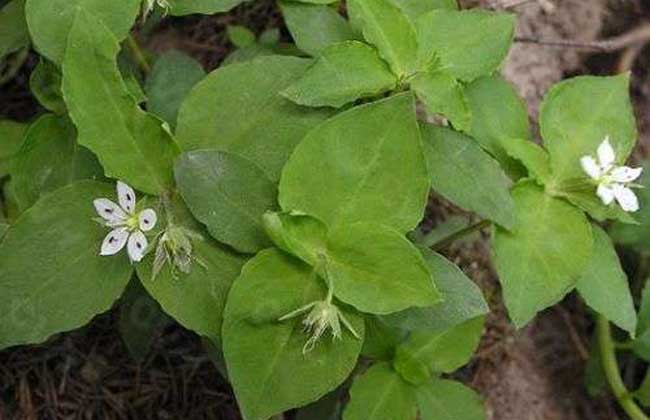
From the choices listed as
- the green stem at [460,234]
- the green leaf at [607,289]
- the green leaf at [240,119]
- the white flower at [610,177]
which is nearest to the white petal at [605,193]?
the white flower at [610,177]

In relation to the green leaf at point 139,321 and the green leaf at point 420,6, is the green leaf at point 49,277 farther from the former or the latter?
the green leaf at point 420,6

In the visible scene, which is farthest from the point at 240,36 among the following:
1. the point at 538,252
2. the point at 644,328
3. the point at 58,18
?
the point at 644,328

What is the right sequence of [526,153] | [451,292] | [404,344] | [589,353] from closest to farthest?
1. [451,292]
2. [526,153]
3. [404,344]
4. [589,353]

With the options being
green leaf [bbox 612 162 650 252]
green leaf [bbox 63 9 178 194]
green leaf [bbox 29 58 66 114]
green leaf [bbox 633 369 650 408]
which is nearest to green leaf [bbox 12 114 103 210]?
green leaf [bbox 29 58 66 114]

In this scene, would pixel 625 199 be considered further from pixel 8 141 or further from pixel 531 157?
pixel 8 141

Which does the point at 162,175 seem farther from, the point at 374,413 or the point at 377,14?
the point at 374,413

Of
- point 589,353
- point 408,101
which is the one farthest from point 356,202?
point 589,353

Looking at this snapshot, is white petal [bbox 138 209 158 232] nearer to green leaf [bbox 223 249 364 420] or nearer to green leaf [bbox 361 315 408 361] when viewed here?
green leaf [bbox 223 249 364 420]
